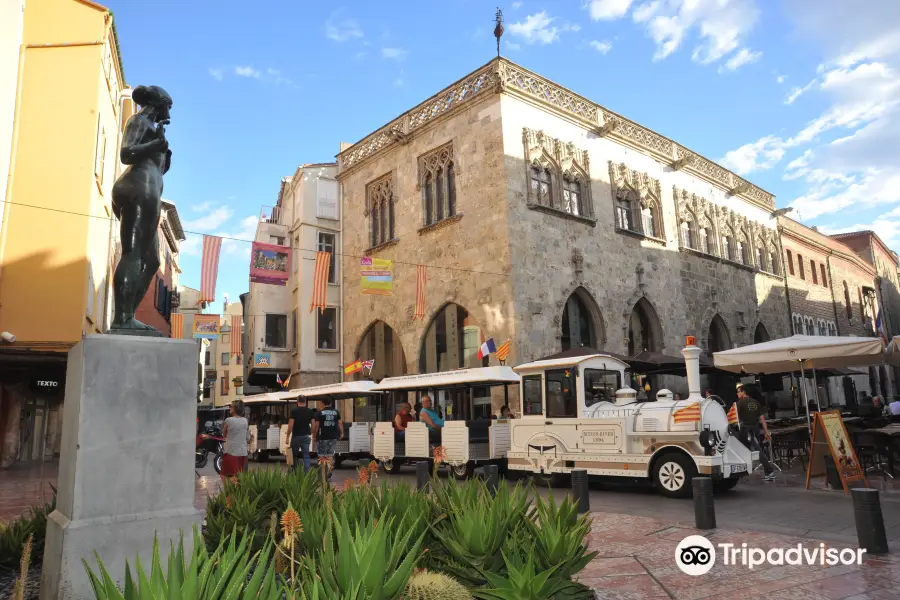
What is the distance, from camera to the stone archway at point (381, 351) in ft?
74.6

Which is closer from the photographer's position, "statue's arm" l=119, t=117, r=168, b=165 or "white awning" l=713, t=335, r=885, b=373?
"statue's arm" l=119, t=117, r=168, b=165

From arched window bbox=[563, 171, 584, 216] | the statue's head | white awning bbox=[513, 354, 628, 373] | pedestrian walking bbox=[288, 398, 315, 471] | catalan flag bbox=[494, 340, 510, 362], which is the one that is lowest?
pedestrian walking bbox=[288, 398, 315, 471]

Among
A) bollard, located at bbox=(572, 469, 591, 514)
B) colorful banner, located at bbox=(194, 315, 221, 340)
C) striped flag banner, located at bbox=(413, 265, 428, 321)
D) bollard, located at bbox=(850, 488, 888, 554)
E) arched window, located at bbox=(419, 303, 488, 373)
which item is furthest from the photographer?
colorful banner, located at bbox=(194, 315, 221, 340)

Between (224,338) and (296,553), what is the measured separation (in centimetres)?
6804

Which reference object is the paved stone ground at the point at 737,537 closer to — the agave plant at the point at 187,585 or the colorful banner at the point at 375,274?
the agave plant at the point at 187,585

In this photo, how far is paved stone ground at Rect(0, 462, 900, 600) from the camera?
15.8ft

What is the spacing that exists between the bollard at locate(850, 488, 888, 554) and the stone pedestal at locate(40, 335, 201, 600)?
18.9 ft

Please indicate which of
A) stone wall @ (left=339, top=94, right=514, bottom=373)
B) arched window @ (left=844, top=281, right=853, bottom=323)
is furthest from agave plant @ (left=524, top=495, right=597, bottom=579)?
arched window @ (left=844, top=281, right=853, bottom=323)

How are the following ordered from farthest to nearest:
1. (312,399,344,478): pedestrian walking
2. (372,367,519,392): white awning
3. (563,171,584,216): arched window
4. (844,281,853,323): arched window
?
(844,281,853,323): arched window
(563,171,584,216): arched window
(372,367,519,392): white awning
(312,399,344,478): pedestrian walking

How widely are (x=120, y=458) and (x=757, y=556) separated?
18.0 feet

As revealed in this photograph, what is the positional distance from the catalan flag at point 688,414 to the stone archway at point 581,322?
31.6 feet

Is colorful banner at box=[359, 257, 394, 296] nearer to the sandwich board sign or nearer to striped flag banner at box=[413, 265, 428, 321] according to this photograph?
striped flag banner at box=[413, 265, 428, 321]

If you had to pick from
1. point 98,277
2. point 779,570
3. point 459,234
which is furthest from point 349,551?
point 459,234

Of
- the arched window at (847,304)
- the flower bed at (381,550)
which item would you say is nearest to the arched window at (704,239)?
the arched window at (847,304)
